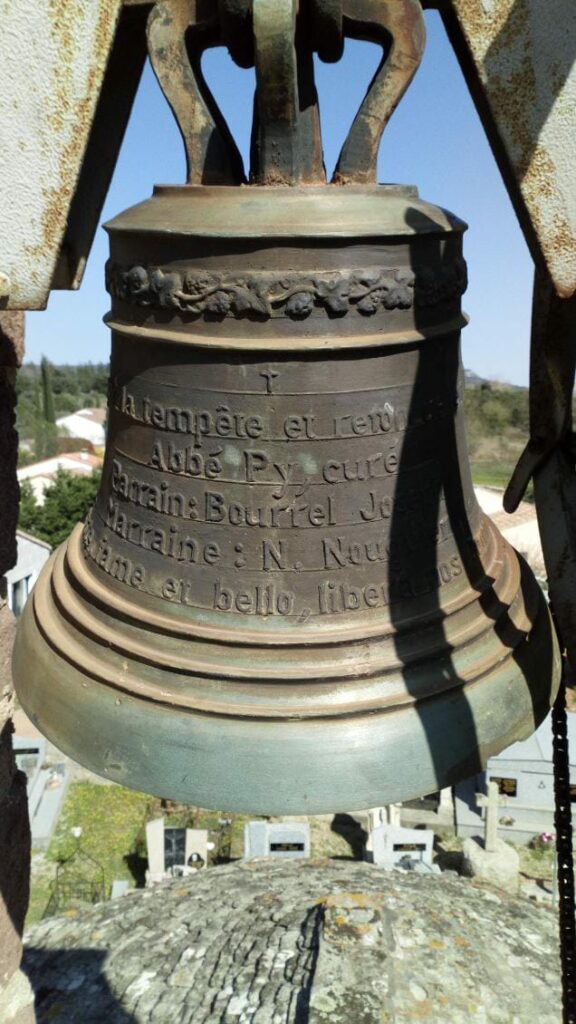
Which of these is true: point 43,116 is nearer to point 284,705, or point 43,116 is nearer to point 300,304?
point 300,304

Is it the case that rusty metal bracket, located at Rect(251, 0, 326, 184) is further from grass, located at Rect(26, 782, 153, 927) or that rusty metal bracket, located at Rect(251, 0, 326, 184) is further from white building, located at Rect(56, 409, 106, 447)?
white building, located at Rect(56, 409, 106, 447)

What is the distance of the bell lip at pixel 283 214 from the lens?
1275mm

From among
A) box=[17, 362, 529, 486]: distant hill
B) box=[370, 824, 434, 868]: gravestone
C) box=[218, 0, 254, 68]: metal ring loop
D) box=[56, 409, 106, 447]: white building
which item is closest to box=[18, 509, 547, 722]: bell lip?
box=[218, 0, 254, 68]: metal ring loop

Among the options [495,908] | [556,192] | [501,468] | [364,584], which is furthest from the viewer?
[501,468]

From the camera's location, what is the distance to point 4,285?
1398mm

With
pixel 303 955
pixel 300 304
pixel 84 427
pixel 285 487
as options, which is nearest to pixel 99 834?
pixel 303 955

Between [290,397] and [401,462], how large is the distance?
0.24 m

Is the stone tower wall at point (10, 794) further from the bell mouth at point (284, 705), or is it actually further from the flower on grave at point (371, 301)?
the flower on grave at point (371, 301)

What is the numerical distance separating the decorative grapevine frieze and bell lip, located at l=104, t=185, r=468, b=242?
6 cm

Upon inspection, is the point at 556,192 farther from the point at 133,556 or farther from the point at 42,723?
the point at 42,723

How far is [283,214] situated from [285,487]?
43cm

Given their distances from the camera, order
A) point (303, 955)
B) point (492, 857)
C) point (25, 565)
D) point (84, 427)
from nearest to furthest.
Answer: point (303, 955) < point (492, 857) < point (25, 565) < point (84, 427)

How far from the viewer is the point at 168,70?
1.34 metres

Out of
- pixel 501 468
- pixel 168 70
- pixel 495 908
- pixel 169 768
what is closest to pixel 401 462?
pixel 169 768
